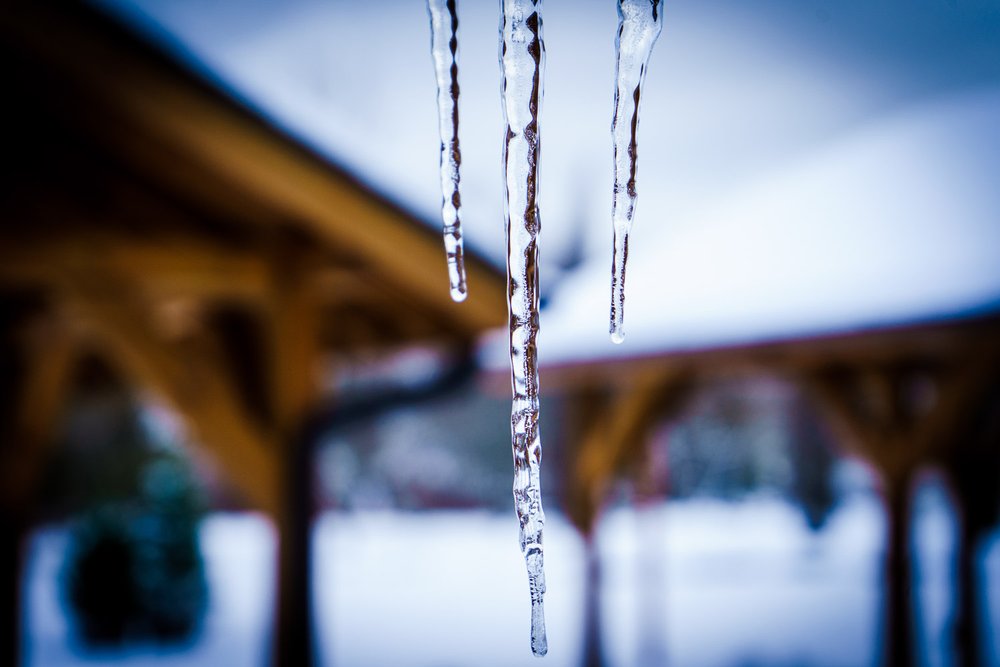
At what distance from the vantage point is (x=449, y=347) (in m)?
3.04

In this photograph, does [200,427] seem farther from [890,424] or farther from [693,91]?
[890,424]

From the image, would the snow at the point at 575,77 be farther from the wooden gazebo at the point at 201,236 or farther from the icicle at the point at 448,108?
the icicle at the point at 448,108

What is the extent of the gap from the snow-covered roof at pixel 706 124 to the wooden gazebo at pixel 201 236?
0.29 ft

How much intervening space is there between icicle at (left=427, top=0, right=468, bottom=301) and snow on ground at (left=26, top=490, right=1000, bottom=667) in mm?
1842

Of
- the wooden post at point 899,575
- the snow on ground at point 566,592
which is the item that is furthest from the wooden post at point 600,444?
the wooden post at point 899,575

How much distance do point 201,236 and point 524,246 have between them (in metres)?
1.97

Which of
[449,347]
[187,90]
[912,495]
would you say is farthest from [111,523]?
[912,495]

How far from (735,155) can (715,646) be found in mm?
5362

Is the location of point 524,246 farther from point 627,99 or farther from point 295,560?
point 295,560

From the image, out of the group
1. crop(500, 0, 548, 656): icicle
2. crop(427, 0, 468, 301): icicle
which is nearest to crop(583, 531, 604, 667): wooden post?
crop(500, 0, 548, 656): icicle

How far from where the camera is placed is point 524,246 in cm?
69

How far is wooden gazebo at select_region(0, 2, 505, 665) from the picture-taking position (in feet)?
5.96

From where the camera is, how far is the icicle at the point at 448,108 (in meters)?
0.69

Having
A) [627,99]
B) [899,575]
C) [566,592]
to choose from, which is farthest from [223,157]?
[566,592]
